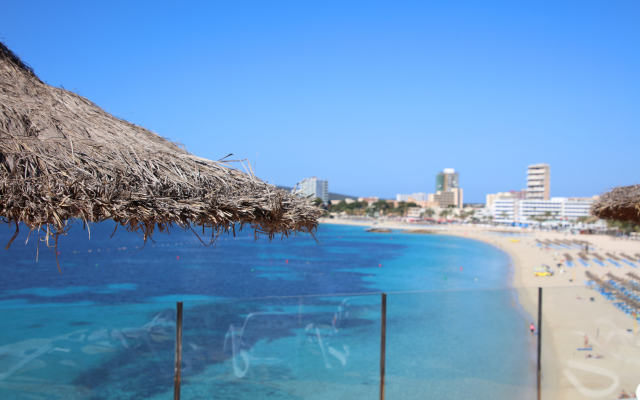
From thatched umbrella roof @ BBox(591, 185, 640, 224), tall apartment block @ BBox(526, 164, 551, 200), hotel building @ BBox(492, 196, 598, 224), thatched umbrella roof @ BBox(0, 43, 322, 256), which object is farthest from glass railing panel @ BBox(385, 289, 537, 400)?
tall apartment block @ BBox(526, 164, 551, 200)

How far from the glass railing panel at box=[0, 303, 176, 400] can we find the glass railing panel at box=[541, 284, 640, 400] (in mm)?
3216

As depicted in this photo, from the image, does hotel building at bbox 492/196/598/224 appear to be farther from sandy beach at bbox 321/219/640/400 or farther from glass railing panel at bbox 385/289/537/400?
glass railing panel at bbox 385/289/537/400

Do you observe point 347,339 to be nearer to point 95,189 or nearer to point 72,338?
point 72,338

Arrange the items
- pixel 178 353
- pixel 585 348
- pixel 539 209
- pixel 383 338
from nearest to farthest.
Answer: pixel 178 353 → pixel 383 338 → pixel 585 348 → pixel 539 209

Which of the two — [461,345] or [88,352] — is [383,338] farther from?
[88,352]

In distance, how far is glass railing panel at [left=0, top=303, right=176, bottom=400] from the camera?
2.62 metres

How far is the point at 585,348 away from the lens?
4.14 m

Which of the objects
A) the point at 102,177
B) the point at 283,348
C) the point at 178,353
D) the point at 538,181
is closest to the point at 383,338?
the point at 283,348

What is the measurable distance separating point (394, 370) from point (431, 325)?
531 millimetres

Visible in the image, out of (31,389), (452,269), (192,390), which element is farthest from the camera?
(452,269)

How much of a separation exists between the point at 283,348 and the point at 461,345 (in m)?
1.56

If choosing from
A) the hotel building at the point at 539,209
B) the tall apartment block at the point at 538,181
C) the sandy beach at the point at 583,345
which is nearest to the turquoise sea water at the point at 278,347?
the sandy beach at the point at 583,345

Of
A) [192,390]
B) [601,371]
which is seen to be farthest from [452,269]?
[192,390]

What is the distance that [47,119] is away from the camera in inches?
89.4
